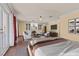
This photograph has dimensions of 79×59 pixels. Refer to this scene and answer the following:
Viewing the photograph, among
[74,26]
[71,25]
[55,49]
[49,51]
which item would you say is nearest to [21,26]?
[71,25]

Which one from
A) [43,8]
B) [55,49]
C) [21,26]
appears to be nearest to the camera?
[55,49]

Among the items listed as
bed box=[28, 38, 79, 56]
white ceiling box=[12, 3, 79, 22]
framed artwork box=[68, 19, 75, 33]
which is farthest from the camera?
framed artwork box=[68, 19, 75, 33]

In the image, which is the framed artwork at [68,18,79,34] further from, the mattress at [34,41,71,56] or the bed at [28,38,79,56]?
the mattress at [34,41,71,56]

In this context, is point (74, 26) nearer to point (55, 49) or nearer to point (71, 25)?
point (71, 25)

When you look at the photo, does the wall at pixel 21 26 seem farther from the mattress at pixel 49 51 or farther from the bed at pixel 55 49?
the mattress at pixel 49 51

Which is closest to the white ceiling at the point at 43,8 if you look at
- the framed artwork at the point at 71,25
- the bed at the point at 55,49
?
the framed artwork at the point at 71,25

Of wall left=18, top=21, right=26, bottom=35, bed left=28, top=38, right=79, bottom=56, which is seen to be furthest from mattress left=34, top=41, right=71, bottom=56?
wall left=18, top=21, right=26, bottom=35

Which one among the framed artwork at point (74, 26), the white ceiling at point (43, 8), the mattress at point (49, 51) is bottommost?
the mattress at point (49, 51)

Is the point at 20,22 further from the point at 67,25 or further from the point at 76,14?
the point at 76,14

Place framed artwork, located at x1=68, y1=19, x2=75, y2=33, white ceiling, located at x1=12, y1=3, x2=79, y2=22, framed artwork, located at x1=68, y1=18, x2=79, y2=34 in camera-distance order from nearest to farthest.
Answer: white ceiling, located at x1=12, y1=3, x2=79, y2=22 < framed artwork, located at x1=68, y1=18, x2=79, y2=34 < framed artwork, located at x1=68, y1=19, x2=75, y2=33

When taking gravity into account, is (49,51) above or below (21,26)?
below

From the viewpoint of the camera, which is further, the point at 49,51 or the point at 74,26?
the point at 74,26

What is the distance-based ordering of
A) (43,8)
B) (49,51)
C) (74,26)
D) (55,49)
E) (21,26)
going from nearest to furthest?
(49,51) < (55,49) < (43,8) < (74,26) < (21,26)

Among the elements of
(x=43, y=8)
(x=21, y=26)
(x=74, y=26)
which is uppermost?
(x=43, y=8)
